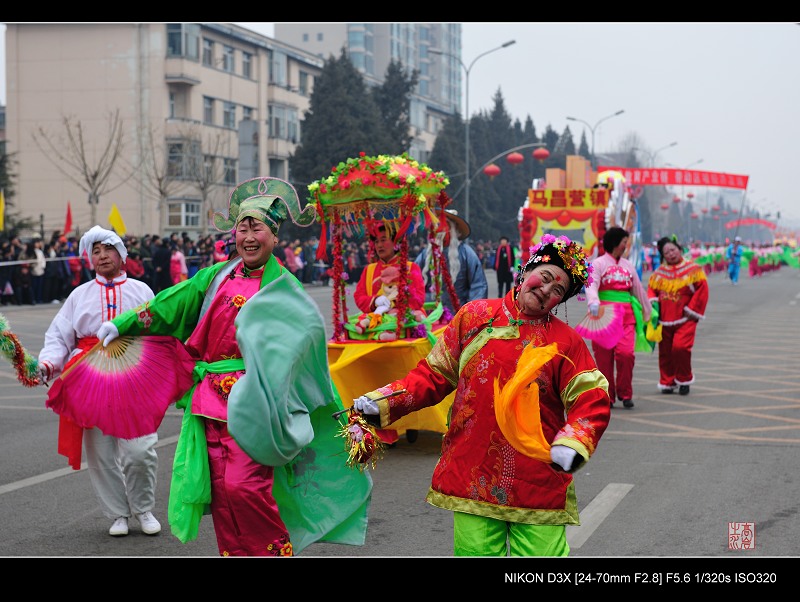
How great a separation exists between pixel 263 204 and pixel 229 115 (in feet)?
158

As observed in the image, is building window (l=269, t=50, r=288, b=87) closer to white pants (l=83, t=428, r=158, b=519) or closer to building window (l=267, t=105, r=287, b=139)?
building window (l=267, t=105, r=287, b=139)

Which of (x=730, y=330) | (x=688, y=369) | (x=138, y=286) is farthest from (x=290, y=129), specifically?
(x=138, y=286)

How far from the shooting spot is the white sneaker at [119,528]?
6.39m

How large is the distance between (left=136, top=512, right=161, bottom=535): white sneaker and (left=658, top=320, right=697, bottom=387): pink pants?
7.35 metres

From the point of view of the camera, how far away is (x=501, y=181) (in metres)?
73.6

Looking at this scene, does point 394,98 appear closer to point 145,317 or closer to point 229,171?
point 229,171

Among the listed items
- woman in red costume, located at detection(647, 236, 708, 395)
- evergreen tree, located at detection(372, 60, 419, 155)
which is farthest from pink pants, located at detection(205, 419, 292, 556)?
evergreen tree, located at detection(372, 60, 419, 155)

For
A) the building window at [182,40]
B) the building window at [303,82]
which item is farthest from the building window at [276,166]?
the building window at [182,40]

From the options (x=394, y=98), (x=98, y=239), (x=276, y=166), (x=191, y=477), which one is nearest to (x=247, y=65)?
(x=276, y=166)

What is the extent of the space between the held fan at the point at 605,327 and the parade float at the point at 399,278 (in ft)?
7.33

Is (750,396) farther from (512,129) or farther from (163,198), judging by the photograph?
(512,129)

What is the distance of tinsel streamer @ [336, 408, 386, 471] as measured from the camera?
14.0ft
